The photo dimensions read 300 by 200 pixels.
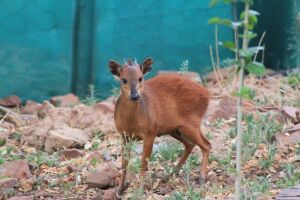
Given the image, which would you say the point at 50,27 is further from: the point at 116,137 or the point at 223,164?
the point at 223,164

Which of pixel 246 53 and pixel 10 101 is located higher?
pixel 10 101

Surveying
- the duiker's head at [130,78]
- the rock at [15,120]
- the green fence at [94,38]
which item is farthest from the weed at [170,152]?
the green fence at [94,38]

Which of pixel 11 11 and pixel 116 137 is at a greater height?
pixel 11 11

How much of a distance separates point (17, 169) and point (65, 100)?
2958 mm

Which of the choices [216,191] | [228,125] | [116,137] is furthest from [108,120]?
[216,191]

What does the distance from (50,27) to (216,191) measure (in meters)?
4.69

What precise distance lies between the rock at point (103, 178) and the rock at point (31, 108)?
9.28 ft

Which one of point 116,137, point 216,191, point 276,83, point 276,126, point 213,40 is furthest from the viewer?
point 213,40

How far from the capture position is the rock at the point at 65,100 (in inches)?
372

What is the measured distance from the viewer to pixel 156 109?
20.9 ft

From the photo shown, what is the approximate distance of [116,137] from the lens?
26.2ft

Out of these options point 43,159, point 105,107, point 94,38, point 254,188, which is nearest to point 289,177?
point 254,188

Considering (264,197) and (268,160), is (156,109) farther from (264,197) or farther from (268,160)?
(264,197)

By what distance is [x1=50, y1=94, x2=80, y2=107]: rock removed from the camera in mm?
9461
